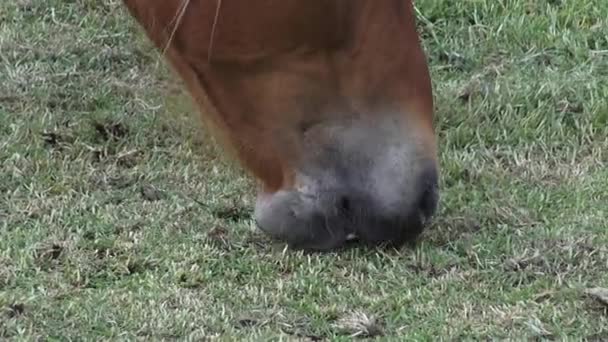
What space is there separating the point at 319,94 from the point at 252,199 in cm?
93

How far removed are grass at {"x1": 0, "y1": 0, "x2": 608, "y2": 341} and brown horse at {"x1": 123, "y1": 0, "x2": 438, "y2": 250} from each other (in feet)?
0.58

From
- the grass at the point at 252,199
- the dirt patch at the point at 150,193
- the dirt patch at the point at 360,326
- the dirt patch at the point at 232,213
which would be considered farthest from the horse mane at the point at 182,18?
the dirt patch at the point at 150,193

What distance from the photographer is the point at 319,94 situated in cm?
232

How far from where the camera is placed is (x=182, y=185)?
3.37 meters

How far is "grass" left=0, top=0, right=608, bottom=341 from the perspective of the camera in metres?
2.54

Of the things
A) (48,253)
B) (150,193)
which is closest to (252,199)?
(150,193)

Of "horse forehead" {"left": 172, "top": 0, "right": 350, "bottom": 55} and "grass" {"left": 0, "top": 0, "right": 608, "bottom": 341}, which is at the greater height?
"horse forehead" {"left": 172, "top": 0, "right": 350, "bottom": 55}

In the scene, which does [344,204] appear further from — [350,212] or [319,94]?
[319,94]

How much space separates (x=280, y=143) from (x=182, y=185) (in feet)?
3.37

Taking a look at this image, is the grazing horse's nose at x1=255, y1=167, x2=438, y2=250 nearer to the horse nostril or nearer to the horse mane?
the horse nostril

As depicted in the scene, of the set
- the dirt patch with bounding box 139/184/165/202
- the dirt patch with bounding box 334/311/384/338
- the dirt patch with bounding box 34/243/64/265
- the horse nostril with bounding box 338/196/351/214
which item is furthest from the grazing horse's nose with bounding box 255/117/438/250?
the dirt patch with bounding box 139/184/165/202

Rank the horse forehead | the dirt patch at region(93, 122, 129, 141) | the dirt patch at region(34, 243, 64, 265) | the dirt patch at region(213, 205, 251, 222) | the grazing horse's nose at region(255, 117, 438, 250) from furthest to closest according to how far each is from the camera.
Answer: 1. the dirt patch at region(93, 122, 129, 141)
2. the dirt patch at region(213, 205, 251, 222)
3. the dirt patch at region(34, 243, 64, 265)
4. the grazing horse's nose at region(255, 117, 438, 250)
5. the horse forehead

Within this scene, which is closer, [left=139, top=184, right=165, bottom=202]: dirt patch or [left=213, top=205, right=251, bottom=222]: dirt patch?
[left=213, top=205, right=251, bottom=222]: dirt patch

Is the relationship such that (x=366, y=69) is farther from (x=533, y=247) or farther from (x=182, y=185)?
(x=182, y=185)
